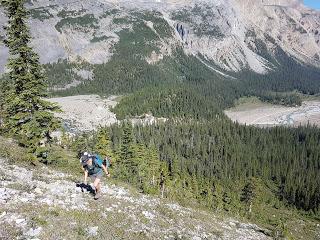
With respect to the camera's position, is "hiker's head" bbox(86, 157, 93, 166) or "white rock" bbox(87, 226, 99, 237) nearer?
"white rock" bbox(87, 226, 99, 237)

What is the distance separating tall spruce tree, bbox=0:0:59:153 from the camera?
149ft

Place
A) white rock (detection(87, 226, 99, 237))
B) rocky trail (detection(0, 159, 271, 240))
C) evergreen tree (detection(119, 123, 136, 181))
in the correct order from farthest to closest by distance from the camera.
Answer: evergreen tree (detection(119, 123, 136, 181)) < white rock (detection(87, 226, 99, 237)) < rocky trail (detection(0, 159, 271, 240))

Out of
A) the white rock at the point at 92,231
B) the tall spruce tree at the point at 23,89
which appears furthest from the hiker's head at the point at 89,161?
the tall spruce tree at the point at 23,89

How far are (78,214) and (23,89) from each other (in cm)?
2386

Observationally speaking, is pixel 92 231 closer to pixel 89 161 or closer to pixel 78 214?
pixel 78 214

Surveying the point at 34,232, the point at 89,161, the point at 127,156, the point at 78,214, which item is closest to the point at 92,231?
the point at 78,214

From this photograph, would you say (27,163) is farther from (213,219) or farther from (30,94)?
(213,219)

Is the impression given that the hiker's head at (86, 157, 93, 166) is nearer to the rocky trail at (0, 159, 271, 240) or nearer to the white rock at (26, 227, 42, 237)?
the rocky trail at (0, 159, 271, 240)

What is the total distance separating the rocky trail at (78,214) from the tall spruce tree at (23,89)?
7.38m

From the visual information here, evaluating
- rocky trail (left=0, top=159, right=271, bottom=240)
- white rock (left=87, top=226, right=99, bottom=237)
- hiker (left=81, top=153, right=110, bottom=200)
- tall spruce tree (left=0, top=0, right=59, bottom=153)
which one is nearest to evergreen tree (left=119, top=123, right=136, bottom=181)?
tall spruce tree (left=0, top=0, right=59, bottom=153)

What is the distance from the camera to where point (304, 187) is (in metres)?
150

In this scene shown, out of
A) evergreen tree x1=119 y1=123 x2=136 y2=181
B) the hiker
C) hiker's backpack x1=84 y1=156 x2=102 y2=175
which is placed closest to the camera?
the hiker

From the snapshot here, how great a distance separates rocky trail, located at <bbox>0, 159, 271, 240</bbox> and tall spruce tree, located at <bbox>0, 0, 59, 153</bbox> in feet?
24.2

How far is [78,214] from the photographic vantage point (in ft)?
90.0
